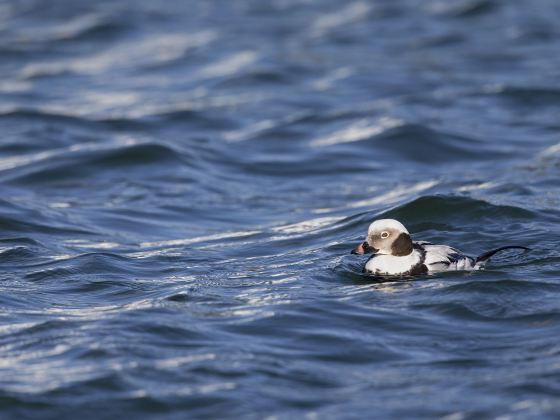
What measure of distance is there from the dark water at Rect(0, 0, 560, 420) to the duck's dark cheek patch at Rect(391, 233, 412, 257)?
0.37 meters

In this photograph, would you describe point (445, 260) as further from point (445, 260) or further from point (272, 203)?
point (272, 203)

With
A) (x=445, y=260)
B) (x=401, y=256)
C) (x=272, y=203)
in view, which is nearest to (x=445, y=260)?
(x=445, y=260)

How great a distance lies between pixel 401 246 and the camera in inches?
391

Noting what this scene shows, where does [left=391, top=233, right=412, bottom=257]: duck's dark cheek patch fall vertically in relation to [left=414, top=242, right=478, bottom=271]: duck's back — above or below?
above

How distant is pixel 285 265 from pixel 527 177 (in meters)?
4.60

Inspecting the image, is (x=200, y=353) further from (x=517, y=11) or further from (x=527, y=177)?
(x=517, y=11)

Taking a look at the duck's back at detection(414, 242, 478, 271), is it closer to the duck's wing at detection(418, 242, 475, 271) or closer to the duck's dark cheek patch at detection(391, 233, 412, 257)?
the duck's wing at detection(418, 242, 475, 271)

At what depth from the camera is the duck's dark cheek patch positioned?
32.5 feet

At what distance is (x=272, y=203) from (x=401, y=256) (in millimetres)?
4256

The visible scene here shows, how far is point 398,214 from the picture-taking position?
12406 millimetres

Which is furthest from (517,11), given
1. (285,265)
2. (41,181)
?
(285,265)

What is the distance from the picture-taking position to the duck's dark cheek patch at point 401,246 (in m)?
9.91

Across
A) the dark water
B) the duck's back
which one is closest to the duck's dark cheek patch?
the duck's back

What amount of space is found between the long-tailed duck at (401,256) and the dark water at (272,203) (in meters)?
0.22
